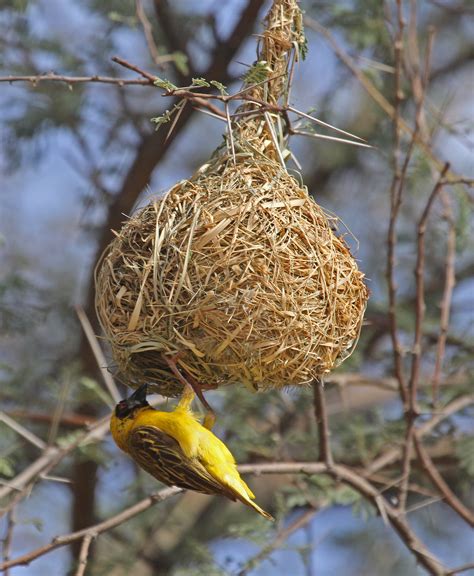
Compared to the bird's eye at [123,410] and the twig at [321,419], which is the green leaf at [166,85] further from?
the bird's eye at [123,410]

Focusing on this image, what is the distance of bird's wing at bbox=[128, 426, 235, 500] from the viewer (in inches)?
118

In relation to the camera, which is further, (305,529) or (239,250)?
(305,529)

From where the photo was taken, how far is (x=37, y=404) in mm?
5953

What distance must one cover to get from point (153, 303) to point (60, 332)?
4007mm

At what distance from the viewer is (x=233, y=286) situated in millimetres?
2652

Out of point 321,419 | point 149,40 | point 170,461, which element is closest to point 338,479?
point 321,419

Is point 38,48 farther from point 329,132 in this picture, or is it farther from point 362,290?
point 362,290

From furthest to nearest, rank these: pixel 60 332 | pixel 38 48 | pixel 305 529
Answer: pixel 60 332, pixel 38 48, pixel 305 529

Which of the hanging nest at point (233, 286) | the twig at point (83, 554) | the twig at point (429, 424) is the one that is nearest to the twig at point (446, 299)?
the twig at point (429, 424)

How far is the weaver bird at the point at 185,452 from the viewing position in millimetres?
2984

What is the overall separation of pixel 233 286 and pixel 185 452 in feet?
2.14

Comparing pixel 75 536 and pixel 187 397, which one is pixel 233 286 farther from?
pixel 75 536

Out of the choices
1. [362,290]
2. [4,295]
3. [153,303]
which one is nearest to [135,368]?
[153,303]

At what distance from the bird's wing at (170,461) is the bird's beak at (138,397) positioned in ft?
0.38
